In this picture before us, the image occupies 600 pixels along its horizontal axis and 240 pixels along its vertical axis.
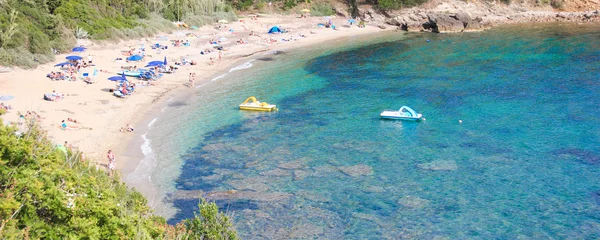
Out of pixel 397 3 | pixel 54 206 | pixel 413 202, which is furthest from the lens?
pixel 397 3

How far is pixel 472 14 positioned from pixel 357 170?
65.3 m

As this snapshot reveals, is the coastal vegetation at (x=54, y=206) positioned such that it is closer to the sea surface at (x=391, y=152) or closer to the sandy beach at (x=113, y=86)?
the sea surface at (x=391, y=152)

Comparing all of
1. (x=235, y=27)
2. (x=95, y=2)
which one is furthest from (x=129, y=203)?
(x=235, y=27)

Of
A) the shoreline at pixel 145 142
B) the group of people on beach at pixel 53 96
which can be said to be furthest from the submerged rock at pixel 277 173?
the group of people on beach at pixel 53 96

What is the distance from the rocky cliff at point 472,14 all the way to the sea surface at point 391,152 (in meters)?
26.1

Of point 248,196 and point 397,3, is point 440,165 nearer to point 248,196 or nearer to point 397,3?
point 248,196

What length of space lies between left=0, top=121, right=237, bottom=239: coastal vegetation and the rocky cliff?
222ft

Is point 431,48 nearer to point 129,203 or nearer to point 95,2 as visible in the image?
point 95,2

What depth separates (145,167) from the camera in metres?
27.8

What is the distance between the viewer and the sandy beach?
102 ft

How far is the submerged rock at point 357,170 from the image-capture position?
26241mm

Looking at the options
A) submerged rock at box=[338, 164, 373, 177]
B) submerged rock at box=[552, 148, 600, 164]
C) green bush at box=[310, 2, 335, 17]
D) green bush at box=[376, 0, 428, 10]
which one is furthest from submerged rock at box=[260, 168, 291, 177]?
green bush at box=[376, 0, 428, 10]

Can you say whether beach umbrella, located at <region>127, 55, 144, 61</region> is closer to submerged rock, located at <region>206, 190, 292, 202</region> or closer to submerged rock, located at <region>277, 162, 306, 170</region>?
submerged rock, located at <region>277, 162, 306, 170</region>

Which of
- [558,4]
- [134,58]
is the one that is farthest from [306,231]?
[558,4]
